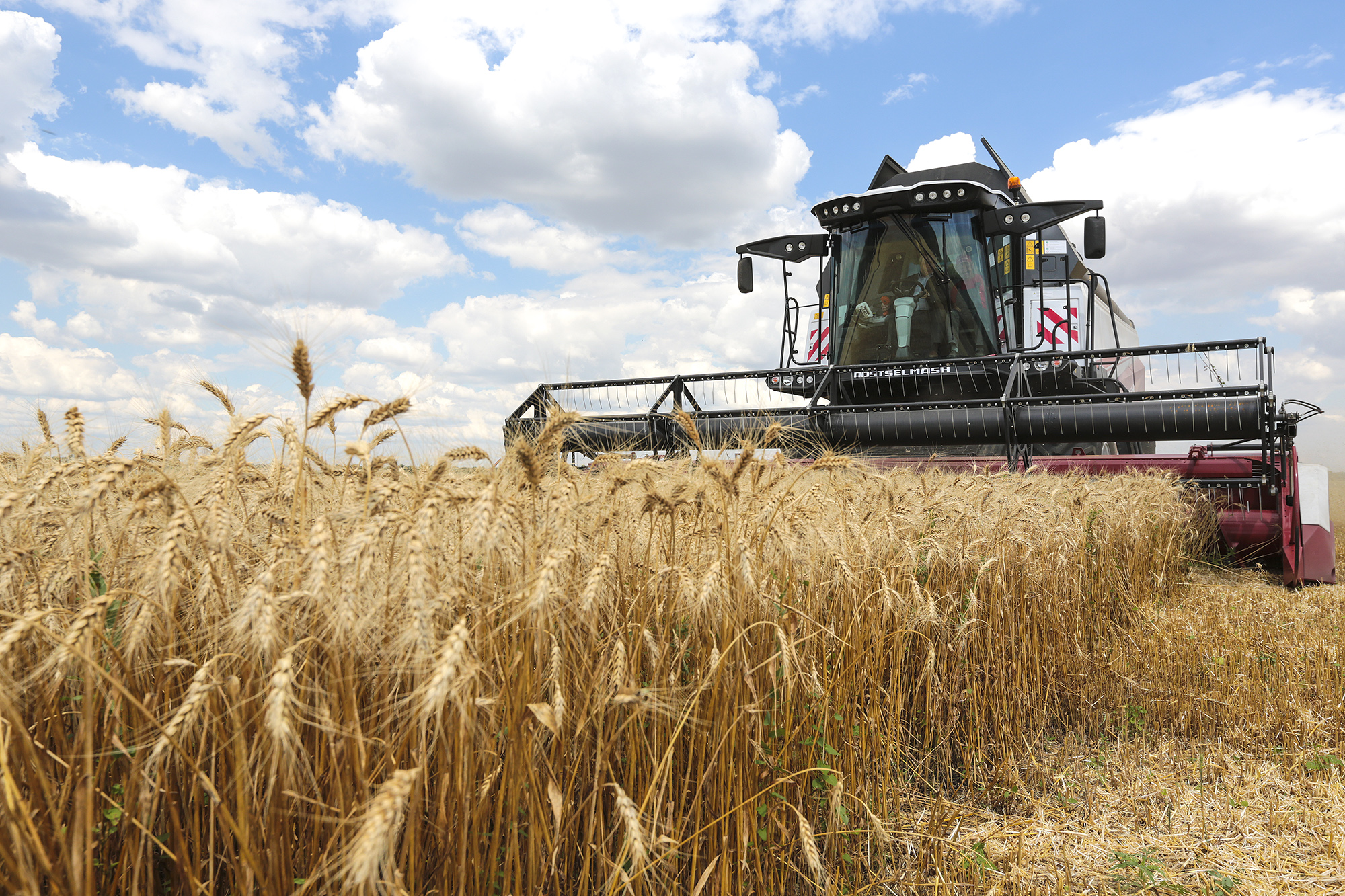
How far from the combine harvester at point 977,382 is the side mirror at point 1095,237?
0.04ft

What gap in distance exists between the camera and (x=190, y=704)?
98 cm

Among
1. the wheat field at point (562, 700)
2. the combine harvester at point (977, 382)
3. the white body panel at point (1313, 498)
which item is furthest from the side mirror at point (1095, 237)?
the wheat field at point (562, 700)

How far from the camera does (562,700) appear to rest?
1.23 meters

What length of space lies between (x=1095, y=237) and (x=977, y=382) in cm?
153

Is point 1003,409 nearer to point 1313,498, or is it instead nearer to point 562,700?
point 1313,498

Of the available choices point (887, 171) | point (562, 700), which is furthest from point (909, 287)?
point (562, 700)

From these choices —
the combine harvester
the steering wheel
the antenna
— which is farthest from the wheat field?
the antenna

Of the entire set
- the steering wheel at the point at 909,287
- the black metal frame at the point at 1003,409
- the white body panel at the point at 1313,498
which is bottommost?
the white body panel at the point at 1313,498

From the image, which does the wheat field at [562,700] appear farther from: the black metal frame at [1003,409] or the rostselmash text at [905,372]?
the rostselmash text at [905,372]

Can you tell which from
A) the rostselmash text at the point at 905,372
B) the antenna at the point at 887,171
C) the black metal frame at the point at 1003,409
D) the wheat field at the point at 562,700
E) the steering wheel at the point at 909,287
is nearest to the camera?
the wheat field at the point at 562,700

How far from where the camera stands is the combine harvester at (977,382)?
18.4ft

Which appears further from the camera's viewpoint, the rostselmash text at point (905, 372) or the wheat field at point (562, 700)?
the rostselmash text at point (905, 372)

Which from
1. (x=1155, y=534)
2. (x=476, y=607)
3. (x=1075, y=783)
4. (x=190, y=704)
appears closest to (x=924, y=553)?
(x=1075, y=783)

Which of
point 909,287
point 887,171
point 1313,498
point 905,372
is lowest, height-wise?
point 1313,498
